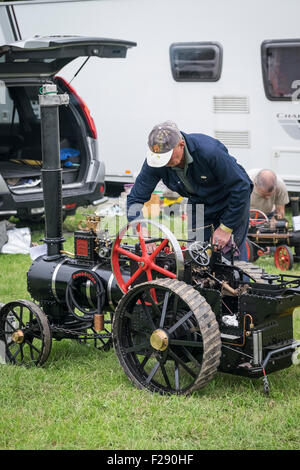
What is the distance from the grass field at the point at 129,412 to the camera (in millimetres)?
3857

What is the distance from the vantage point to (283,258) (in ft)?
26.4

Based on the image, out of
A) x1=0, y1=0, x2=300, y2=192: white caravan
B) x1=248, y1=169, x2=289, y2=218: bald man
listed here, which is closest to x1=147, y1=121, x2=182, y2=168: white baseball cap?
x1=248, y1=169, x2=289, y2=218: bald man

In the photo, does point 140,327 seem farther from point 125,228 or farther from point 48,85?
point 48,85

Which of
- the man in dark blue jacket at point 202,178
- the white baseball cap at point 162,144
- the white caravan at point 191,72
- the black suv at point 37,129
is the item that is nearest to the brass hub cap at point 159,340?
the man in dark blue jacket at point 202,178

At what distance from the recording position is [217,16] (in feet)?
33.9

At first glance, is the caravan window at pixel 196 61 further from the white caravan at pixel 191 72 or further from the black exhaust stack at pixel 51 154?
the black exhaust stack at pixel 51 154

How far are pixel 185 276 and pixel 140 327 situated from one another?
0.41 meters

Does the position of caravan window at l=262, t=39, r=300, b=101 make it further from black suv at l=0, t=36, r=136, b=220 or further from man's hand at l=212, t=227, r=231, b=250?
man's hand at l=212, t=227, r=231, b=250

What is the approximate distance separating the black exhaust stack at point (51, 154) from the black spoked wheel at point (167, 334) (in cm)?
98

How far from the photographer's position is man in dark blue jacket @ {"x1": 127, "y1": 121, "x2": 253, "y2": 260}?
15.6ft

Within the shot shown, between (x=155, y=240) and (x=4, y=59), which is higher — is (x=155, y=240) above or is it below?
below

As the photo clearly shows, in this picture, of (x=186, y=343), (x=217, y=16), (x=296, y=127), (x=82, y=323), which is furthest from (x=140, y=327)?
(x=217, y=16)

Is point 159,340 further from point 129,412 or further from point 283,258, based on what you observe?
point 283,258
